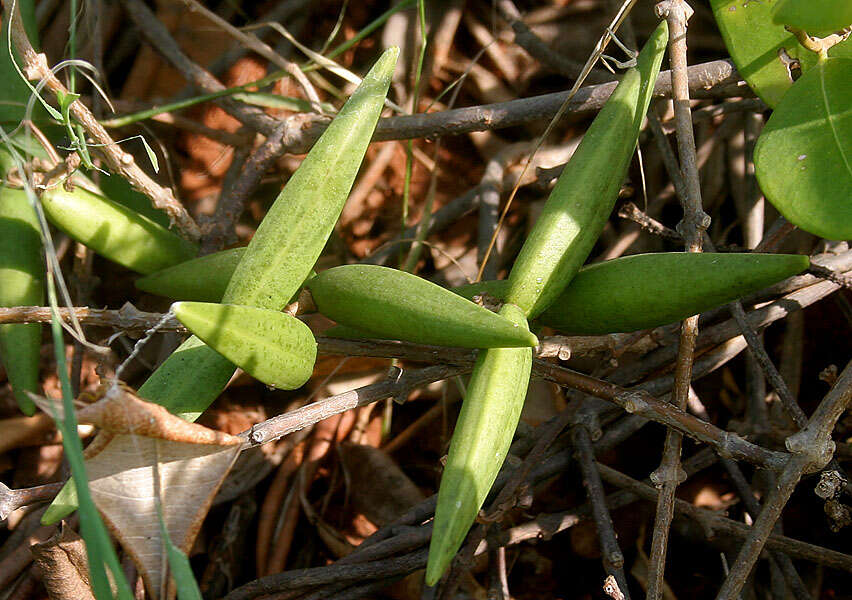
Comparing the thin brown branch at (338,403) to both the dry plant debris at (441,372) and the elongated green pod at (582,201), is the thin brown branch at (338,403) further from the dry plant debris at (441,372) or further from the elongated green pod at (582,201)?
the elongated green pod at (582,201)

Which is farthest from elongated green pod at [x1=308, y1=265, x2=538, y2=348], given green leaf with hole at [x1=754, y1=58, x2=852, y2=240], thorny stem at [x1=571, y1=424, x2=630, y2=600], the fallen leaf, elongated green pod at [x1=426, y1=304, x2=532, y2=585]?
thorny stem at [x1=571, y1=424, x2=630, y2=600]

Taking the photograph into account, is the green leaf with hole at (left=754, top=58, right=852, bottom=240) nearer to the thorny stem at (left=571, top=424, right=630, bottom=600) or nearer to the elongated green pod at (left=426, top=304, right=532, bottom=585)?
the elongated green pod at (left=426, top=304, right=532, bottom=585)

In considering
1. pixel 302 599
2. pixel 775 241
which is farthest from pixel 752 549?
pixel 302 599

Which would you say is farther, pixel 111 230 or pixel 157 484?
pixel 111 230

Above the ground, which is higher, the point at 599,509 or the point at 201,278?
the point at 201,278

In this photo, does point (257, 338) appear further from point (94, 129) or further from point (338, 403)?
point (94, 129)

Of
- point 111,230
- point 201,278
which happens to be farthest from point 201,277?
point 111,230

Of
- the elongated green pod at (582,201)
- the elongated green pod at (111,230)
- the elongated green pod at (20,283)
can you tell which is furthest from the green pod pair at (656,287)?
the elongated green pod at (20,283)

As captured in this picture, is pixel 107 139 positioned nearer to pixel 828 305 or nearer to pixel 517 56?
pixel 517 56
